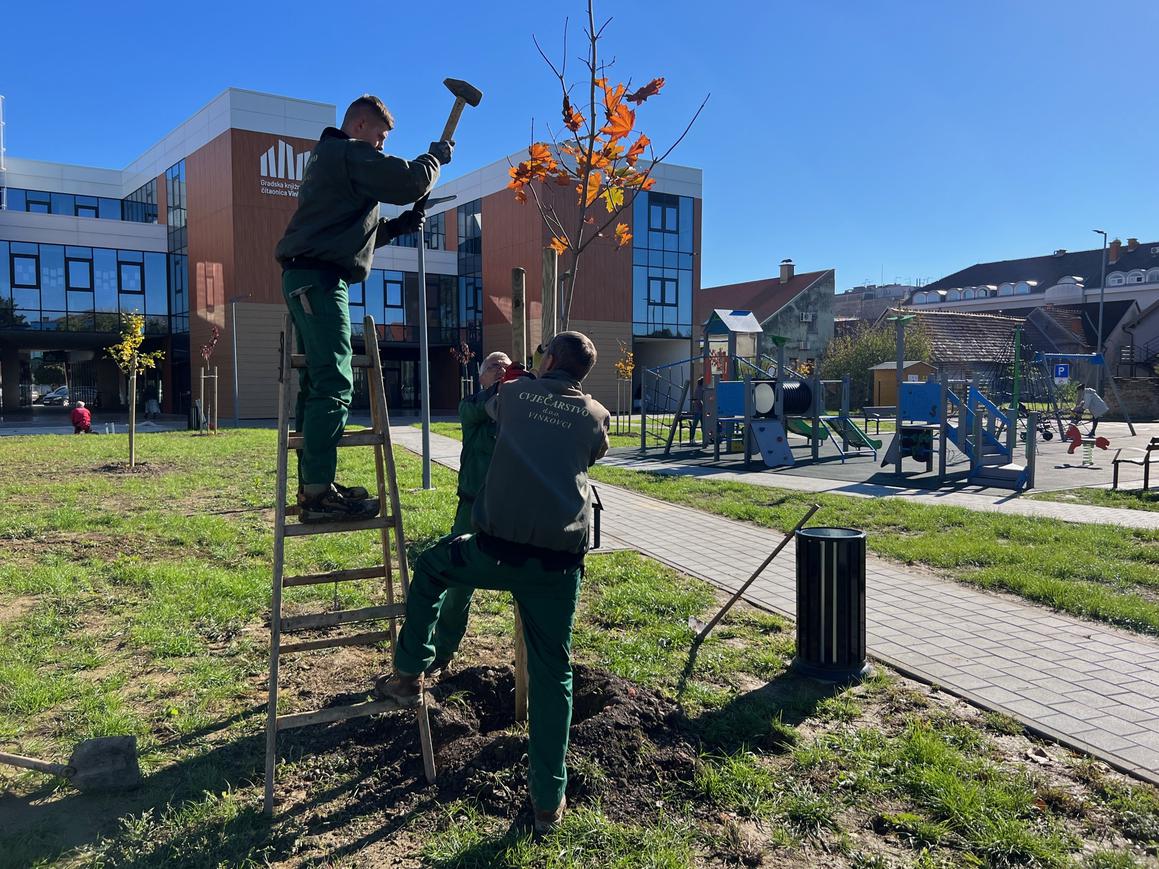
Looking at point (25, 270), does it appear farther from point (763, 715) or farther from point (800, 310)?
point (800, 310)

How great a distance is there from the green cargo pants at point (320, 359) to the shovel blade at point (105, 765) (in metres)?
1.46

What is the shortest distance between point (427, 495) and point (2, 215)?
32.9 metres

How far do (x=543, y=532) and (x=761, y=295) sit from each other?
54.7 meters

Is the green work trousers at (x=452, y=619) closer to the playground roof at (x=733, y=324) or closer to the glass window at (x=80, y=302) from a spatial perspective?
the playground roof at (x=733, y=324)

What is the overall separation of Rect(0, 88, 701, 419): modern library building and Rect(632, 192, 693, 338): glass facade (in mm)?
83

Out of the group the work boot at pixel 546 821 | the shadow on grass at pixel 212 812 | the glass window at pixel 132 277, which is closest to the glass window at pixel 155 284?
the glass window at pixel 132 277

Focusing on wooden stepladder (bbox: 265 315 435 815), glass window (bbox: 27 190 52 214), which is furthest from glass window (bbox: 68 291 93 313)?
wooden stepladder (bbox: 265 315 435 815)

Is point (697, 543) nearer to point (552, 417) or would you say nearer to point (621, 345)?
point (552, 417)

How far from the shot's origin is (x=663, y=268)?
43.3 metres

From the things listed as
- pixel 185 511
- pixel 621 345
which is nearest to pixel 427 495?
pixel 185 511

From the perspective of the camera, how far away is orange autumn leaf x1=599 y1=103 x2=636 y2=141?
423cm

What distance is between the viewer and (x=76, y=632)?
540 cm

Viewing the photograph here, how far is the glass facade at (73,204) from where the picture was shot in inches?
1654

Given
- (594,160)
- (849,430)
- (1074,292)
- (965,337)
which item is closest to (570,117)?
(594,160)
